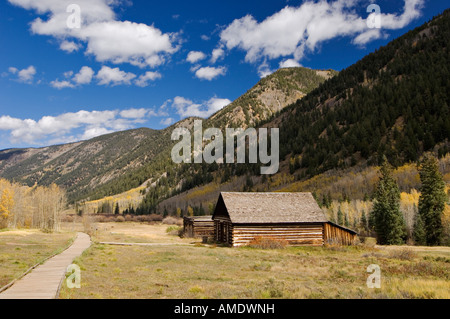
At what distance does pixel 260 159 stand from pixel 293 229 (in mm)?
128777

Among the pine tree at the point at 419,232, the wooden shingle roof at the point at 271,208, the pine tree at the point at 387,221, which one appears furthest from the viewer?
the pine tree at the point at 419,232

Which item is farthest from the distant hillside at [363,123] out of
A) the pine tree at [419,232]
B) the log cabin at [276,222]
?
the log cabin at [276,222]

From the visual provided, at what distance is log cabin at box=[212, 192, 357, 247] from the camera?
33.4 metres

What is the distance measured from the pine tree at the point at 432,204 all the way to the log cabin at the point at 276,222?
791 inches

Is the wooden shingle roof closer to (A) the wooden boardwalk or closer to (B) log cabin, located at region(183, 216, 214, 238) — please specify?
(B) log cabin, located at region(183, 216, 214, 238)

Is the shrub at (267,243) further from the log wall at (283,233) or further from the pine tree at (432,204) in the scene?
the pine tree at (432,204)

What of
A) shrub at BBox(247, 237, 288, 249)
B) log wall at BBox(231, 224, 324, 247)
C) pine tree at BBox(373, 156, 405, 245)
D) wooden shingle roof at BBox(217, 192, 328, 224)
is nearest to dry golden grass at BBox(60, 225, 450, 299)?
shrub at BBox(247, 237, 288, 249)

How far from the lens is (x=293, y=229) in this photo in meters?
34.5

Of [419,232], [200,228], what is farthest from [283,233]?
[419,232]

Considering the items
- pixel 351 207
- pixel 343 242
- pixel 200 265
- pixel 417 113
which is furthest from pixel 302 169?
pixel 200 265

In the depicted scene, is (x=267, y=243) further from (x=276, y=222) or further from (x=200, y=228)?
(x=200, y=228)

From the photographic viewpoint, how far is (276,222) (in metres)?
33.7

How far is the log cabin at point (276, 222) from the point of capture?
3338cm
